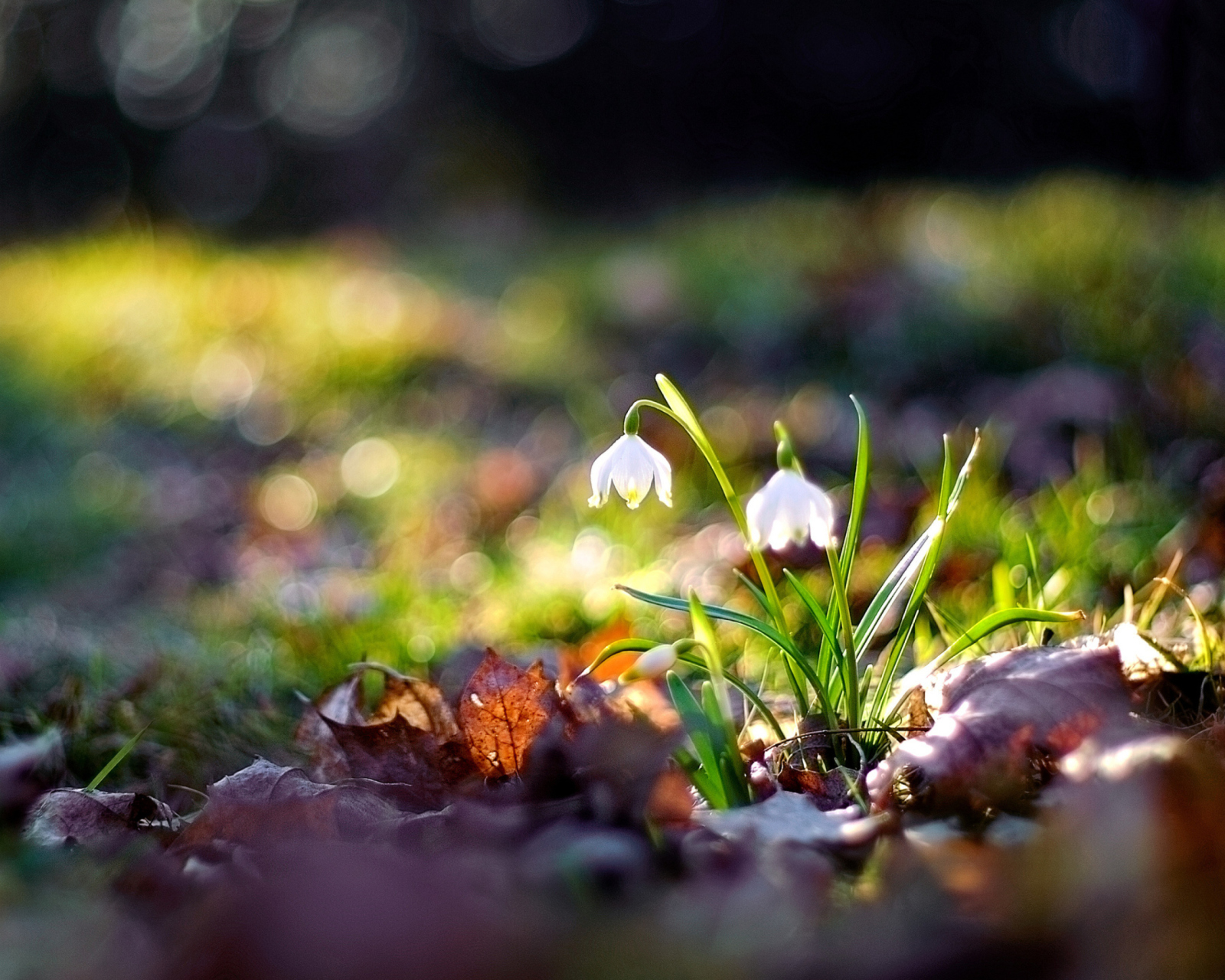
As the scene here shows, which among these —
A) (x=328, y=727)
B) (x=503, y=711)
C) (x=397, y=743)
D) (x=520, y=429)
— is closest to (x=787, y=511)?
(x=503, y=711)

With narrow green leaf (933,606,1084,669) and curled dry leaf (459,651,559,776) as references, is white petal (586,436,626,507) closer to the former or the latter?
curled dry leaf (459,651,559,776)

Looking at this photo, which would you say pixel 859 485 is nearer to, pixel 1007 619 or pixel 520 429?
pixel 1007 619

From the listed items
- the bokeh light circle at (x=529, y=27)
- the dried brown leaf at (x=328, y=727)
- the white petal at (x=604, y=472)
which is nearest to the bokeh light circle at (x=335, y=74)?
the bokeh light circle at (x=529, y=27)

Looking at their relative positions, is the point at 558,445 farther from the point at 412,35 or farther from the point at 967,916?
the point at 412,35

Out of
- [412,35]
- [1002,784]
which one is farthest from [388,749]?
[412,35]

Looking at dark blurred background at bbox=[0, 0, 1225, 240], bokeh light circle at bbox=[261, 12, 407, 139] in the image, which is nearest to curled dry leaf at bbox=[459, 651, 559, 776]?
dark blurred background at bbox=[0, 0, 1225, 240]
